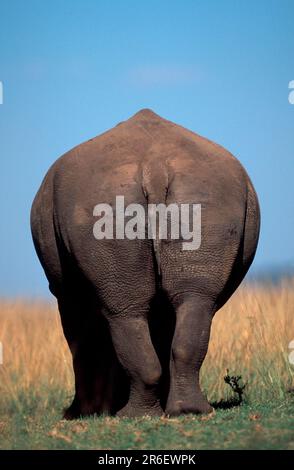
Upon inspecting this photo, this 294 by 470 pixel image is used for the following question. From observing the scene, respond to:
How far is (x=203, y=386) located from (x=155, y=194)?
3315 millimetres

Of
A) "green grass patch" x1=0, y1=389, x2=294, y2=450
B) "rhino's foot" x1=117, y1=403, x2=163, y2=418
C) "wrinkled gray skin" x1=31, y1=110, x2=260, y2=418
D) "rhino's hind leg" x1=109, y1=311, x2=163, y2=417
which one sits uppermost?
"wrinkled gray skin" x1=31, y1=110, x2=260, y2=418

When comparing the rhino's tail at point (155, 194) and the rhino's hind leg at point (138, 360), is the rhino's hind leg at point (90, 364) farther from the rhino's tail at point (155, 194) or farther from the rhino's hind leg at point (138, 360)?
the rhino's tail at point (155, 194)

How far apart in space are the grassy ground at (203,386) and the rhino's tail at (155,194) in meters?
1.22

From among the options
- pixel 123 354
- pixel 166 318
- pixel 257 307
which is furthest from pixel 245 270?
pixel 257 307

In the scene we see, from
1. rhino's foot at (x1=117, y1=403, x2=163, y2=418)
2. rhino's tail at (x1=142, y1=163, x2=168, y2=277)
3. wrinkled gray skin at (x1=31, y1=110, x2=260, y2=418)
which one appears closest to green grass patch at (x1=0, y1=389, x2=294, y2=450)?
rhino's foot at (x1=117, y1=403, x2=163, y2=418)

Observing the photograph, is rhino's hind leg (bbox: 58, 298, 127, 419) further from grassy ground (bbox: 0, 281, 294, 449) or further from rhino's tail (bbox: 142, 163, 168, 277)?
rhino's tail (bbox: 142, 163, 168, 277)

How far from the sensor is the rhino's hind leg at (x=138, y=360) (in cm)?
818

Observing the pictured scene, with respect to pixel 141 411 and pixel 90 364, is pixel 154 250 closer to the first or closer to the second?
pixel 141 411

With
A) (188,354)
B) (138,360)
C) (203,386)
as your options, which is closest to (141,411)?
(138,360)

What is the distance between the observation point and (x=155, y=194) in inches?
316

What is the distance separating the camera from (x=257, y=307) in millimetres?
12789

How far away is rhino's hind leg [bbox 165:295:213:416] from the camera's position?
26.5ft

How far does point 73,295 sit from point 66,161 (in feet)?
3.84

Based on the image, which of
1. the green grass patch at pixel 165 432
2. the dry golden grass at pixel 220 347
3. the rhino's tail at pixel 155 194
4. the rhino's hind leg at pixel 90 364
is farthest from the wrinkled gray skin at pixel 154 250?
the dry golden grass at pixel 220 347
